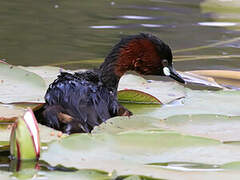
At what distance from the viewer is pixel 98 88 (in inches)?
142

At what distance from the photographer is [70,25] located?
702 cm

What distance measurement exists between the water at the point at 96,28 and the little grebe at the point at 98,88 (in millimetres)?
1370

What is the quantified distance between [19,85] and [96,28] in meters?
2.96

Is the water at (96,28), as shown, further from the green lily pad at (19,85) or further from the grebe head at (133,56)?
the grebe head at (133,56)

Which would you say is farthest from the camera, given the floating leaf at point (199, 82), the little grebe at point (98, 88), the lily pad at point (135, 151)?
→ the floating leaf at point (199, 82)

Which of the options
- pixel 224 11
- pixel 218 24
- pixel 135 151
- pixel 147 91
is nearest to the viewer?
pixel 135 151

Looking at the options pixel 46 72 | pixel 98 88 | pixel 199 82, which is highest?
pixel 98 88

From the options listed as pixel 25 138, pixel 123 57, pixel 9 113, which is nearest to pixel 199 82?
pixel 123 57

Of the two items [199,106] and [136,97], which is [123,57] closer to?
[136,97]

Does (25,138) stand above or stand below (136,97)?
above

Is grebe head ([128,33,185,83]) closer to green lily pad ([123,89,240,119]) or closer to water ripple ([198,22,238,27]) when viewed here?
green lily pad ([123,89,240,119])

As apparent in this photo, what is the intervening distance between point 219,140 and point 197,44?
349cm

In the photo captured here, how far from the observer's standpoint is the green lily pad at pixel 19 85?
3.81 metres

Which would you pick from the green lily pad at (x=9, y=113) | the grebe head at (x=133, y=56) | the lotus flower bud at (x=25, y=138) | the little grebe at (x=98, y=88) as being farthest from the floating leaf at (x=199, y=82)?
the lotus flower bud at (x=25, y=138)
